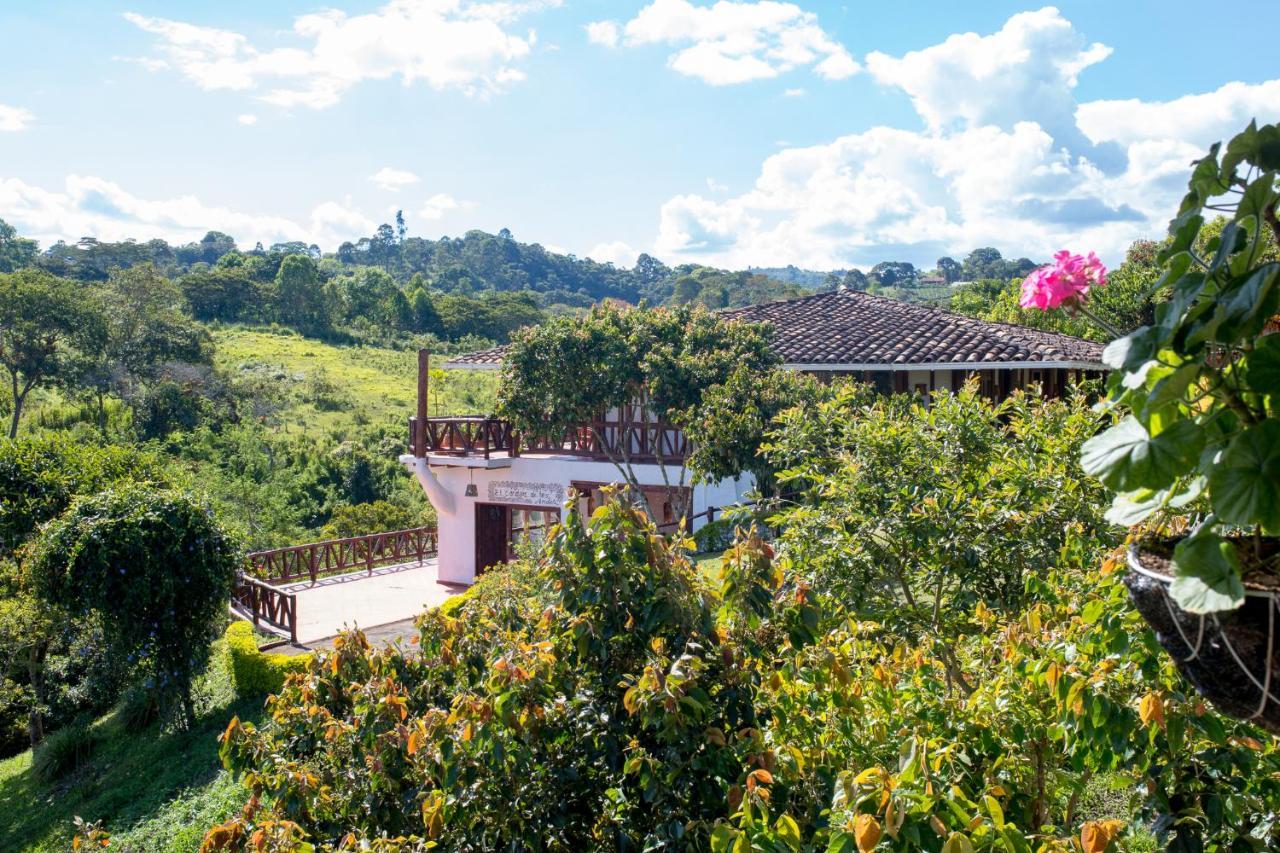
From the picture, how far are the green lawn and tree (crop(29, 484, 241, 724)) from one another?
683 millimetres

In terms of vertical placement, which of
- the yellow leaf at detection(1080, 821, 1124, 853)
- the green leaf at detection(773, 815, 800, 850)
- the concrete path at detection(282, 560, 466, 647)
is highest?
the yellow leaf at detection(1080, 821, 1124, 853)

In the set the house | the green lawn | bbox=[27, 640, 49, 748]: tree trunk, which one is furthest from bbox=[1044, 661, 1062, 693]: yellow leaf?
bbox=[27, 640, 49, 748]: tree trunk

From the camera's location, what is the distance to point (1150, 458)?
133 centimetres

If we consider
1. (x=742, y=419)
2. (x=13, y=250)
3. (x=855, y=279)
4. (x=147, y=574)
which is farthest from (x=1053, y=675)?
(x=855, y=279)

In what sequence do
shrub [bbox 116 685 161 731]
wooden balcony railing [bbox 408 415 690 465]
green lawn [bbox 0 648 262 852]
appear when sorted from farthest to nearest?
wooden balcony railing [bbox 408 415 690 465] → shrub [bbox 116 685 161 731] → green lawn [bbox 0 648 262 852]

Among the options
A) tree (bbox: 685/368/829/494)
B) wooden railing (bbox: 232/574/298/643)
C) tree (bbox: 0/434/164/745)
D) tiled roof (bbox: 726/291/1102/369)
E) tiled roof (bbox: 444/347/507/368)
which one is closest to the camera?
tree (bbox: 685/368/829/494)

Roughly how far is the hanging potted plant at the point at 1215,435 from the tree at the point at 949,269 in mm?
99440

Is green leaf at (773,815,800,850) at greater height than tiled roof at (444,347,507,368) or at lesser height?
lesser

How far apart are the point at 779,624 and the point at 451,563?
54.8 ft

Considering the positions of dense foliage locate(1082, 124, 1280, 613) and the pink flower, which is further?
the pink flower

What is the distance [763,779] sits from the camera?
245cm

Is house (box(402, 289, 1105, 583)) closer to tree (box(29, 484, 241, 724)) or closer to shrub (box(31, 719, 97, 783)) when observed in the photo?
tree (box(29, 484, 241, 724))

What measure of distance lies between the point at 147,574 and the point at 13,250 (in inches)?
2610

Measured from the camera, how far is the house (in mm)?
15242
